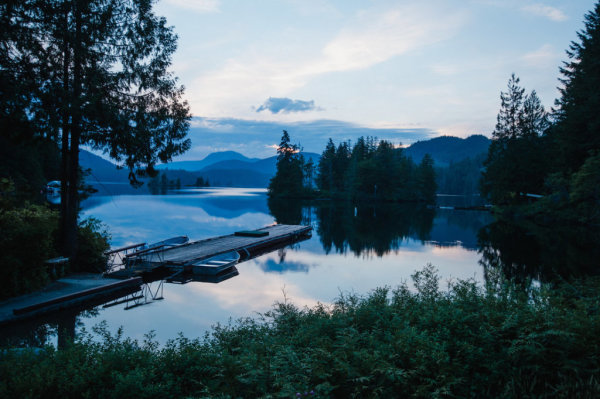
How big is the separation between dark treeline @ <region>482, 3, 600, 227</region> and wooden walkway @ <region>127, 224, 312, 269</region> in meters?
23.1

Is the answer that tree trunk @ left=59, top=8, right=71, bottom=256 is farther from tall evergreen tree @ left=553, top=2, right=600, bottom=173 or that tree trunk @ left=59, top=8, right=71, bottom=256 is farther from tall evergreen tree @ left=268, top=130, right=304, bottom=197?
tall evergreen tree @ left=268, top=130, right=304, bottom=197

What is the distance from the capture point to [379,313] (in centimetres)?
738

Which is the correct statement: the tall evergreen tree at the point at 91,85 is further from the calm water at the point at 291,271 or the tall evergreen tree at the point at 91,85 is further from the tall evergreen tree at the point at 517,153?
the tall evergreen tree at the point at 517,153

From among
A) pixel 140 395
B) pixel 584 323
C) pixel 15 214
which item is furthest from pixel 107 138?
pixel 584 323

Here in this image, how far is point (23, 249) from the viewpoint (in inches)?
412

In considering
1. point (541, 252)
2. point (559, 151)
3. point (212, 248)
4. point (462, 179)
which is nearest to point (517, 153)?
point (559, 151)

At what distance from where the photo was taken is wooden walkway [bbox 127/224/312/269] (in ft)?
53.6

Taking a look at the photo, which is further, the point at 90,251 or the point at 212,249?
the point at 212,249

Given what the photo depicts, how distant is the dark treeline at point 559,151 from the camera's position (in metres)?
29.4

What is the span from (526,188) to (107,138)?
171ft

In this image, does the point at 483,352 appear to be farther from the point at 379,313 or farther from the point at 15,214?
the point at 15,214

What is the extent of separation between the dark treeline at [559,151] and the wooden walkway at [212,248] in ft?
75.7

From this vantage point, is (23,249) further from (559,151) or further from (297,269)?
(559,151)

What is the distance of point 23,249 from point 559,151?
43.1m
